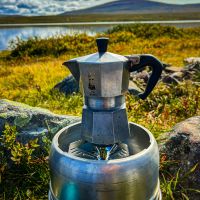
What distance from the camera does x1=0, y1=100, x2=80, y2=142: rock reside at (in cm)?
293

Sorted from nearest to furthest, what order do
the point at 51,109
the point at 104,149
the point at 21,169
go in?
the point at 104,149 → the point at 21,169 → the point at 51,109

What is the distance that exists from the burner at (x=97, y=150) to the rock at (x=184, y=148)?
81 centimetres

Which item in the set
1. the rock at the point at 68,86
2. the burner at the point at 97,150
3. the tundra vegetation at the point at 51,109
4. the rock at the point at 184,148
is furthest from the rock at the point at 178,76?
the burner at the point at 97,150

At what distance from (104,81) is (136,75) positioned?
4414mm

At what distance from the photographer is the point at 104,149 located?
6.40ft

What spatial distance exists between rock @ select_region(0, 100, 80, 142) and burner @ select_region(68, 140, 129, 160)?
2.93 ft

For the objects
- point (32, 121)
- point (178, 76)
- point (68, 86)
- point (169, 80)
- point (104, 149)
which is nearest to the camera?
point (104, 149)

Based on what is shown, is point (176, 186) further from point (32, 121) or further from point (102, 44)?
point (102, 44)

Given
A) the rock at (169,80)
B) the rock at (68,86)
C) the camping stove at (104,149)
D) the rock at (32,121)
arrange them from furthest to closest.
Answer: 1. the rock at (169,80)
2. the rock at (68,86)
3. the rock at (32,121)
4. the camping stove at (104,149)

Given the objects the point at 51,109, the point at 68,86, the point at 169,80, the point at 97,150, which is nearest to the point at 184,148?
the point at 97,150

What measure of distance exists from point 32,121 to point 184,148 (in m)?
1.26

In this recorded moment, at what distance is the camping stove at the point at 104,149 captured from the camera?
1.65m

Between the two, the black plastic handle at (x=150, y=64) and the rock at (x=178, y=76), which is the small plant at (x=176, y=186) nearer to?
the black plastic handle at (x=150, y=64)

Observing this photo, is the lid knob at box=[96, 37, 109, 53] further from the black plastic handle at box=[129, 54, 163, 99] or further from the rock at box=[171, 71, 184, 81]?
the rock at box=[171, 71, 184, 81]
